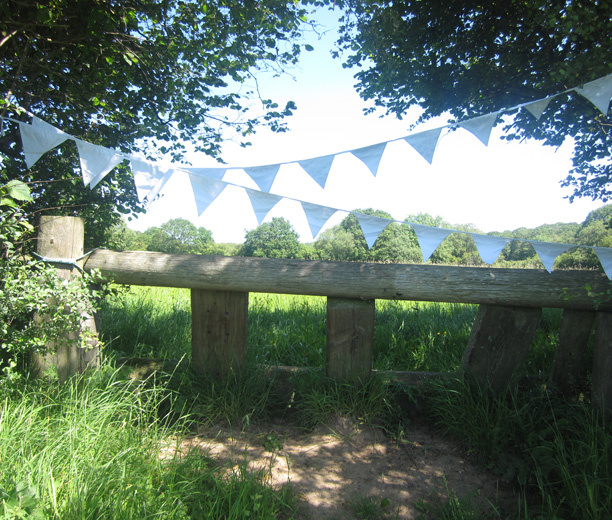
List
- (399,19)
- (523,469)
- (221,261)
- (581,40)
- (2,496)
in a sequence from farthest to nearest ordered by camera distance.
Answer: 1. (399,19)
2. (581,40)
3. (221,261)
4. (523,469)
5. (2,496)

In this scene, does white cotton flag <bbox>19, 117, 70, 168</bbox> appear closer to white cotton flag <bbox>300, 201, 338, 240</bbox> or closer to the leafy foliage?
the leafy foliage

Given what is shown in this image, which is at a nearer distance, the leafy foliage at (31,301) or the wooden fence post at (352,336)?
the leafy foliage at (31,301)

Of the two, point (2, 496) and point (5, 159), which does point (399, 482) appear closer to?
point (2, 496)

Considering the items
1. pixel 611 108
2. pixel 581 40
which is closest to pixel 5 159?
pixel 581 40

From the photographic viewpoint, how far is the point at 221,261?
8.80 feet

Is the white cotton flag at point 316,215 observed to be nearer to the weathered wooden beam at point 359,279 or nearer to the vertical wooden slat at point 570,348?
the weathered wooden beam at point 359,279

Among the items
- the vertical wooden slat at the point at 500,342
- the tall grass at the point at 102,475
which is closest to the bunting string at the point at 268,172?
the vertical wooden slat at the point at 500,342

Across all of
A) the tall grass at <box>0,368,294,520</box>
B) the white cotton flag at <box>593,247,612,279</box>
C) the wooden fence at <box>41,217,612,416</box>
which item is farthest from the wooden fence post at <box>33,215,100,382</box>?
the white cotton flag at <box>593,247,612,279</box>

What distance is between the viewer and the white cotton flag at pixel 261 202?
99.9 inches

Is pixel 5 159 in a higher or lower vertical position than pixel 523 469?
higher

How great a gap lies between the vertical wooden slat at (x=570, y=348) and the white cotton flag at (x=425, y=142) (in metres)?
1.66

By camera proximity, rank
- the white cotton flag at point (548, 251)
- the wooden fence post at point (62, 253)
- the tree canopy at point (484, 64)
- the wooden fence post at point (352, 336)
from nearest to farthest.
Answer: the white cotton flag at point (548, 251) < the wooden fence post at point (62, 253) < the wooden fence post at point (352, 336) < the tree canopy at point (484, 64)

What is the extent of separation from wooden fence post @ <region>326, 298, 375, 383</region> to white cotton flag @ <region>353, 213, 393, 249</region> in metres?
0.53

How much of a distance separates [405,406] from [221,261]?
5.95 ft
